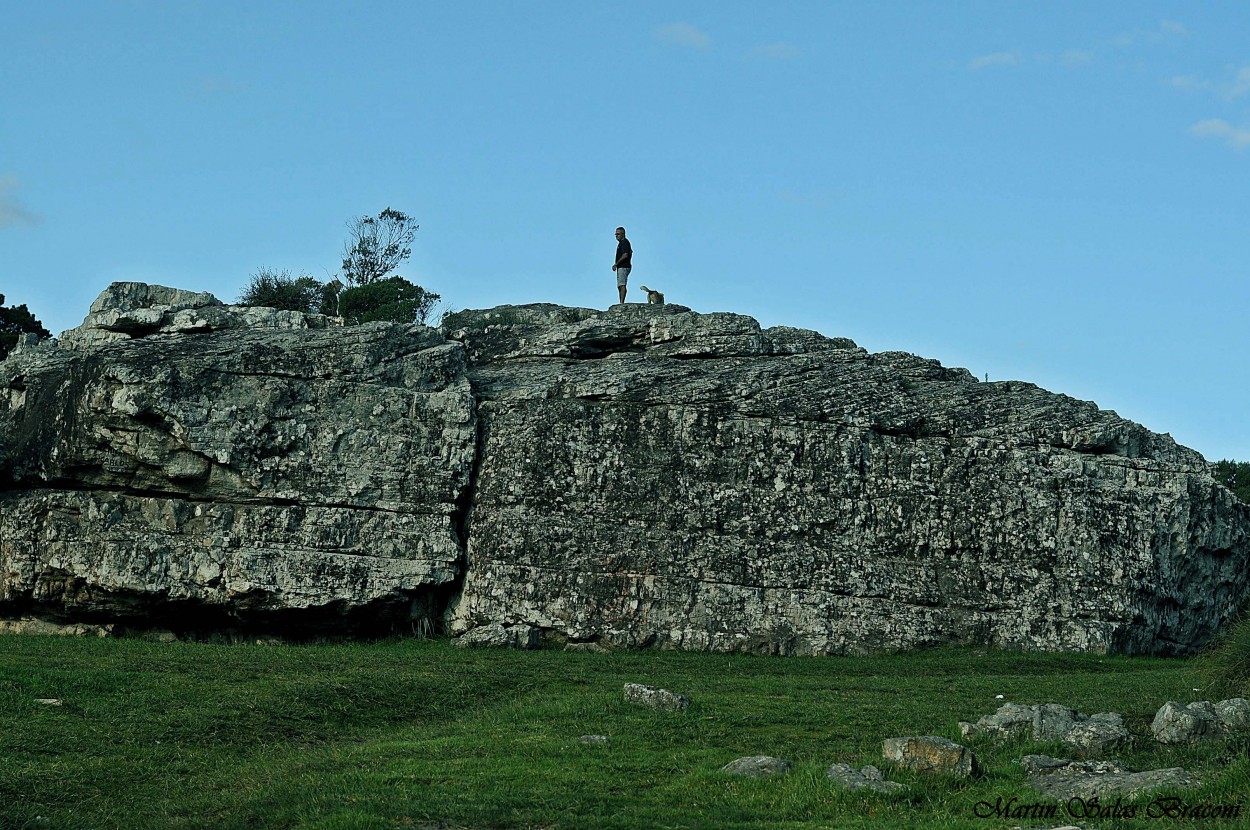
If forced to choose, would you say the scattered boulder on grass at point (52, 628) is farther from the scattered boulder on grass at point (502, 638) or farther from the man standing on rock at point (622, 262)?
the man standing on rock at point (622, 262)

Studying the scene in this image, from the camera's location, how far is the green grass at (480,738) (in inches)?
572

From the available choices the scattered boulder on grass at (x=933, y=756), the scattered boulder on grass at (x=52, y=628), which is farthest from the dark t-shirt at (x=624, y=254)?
the scattered boulder on grass at (x=933, y=756)

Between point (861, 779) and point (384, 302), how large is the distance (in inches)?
1599

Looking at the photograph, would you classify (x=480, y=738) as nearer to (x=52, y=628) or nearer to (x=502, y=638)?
(x=502, y=638)

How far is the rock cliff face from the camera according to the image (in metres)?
29.4

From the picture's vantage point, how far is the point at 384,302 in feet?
174

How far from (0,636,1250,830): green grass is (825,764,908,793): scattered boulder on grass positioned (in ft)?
0.53

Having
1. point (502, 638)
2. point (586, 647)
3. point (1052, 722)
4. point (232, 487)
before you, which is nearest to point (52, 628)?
point (232, 487)

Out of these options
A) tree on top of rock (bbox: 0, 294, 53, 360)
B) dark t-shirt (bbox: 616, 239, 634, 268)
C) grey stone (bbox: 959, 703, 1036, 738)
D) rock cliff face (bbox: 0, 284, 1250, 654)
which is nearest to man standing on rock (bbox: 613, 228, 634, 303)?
dark t-shirt (bbox: 616, 239, 634, 268)

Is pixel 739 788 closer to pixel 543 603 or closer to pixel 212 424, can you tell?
pixel 543 603

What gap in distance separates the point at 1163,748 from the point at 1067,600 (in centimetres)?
1329

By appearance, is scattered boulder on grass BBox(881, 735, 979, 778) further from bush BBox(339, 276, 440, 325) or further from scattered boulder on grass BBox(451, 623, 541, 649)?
bush BBox(339, 276, 440, 325)

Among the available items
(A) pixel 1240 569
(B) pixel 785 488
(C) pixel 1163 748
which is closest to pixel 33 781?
(C) pixel 1163 748

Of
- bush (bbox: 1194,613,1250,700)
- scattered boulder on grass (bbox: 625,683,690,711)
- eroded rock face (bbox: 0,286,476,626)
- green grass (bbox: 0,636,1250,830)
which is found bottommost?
green grass (bbox: 0,636,1250,830)
